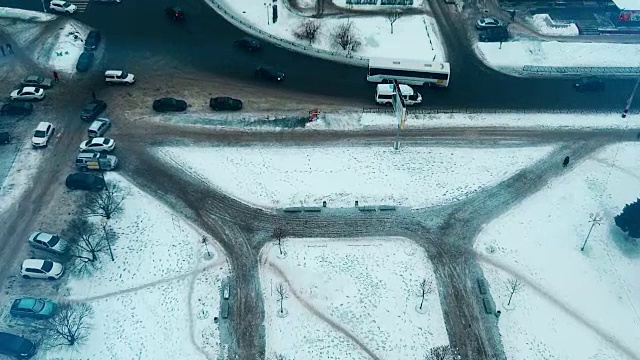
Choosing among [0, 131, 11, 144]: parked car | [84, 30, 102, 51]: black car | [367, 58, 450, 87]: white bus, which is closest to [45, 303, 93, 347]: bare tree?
[0, 131, 11, 144]: parked car

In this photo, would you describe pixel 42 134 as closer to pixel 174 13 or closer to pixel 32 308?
pixel 32 308

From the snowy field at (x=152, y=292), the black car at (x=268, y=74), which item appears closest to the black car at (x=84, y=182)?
the snowy field at (x=152, y=292)

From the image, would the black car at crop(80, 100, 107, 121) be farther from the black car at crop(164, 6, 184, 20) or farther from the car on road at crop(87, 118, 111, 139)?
the black car at crop(164, 6, 184, 20)

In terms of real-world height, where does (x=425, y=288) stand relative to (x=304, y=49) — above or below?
below

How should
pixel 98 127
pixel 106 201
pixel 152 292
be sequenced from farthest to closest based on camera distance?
pixel 98 127, pixel 106 201, pixel 152 292

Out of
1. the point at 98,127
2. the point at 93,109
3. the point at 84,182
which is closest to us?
the point at 84,182

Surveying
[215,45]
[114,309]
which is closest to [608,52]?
[215,45]

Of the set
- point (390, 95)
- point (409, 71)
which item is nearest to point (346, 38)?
point (409, 71)
